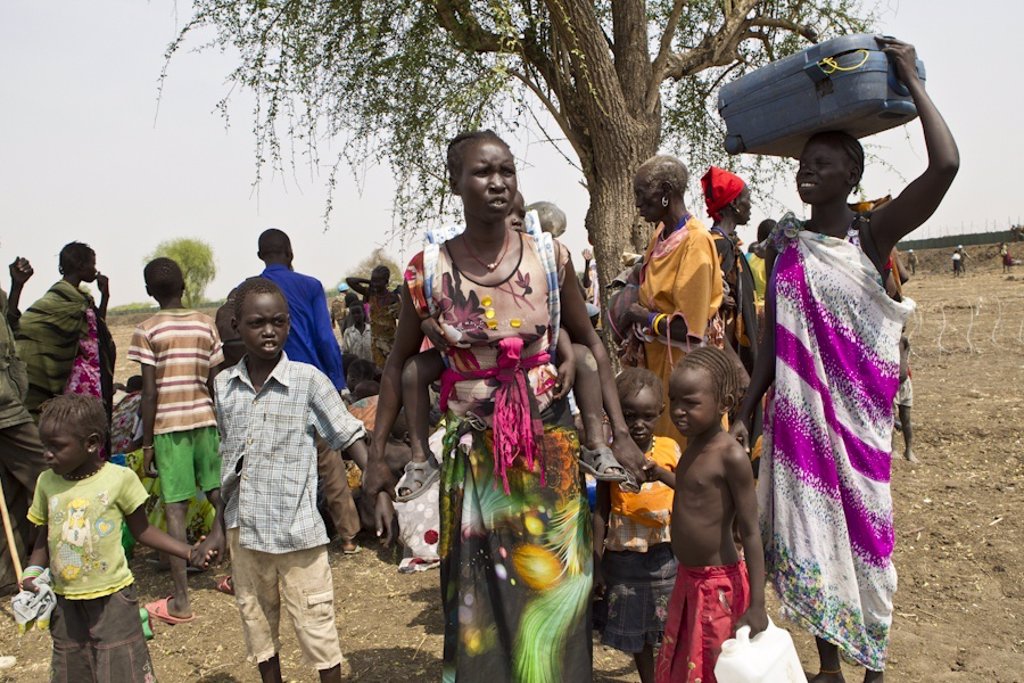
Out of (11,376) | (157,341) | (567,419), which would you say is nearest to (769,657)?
(567,419)

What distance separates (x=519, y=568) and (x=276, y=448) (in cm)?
112

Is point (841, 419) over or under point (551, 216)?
under

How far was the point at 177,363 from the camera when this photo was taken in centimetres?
479

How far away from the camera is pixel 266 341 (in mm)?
3182

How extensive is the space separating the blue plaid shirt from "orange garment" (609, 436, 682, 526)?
1041mm

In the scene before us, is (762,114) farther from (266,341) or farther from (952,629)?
(952,629)

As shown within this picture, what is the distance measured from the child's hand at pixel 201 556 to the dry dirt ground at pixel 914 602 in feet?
3.33

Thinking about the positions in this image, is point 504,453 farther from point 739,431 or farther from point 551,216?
point 551,216

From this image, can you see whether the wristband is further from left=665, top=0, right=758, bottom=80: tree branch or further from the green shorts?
left=665, top=0, right=758, bottom=80: tree branch

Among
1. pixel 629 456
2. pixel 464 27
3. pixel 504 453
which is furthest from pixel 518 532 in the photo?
pixel 464 27

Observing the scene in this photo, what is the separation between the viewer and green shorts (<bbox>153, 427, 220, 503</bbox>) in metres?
4.75

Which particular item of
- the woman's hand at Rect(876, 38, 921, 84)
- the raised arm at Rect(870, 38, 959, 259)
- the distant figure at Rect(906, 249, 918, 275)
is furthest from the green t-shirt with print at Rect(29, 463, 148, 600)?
the distant figure at Rect(906, 249, 918, 275)

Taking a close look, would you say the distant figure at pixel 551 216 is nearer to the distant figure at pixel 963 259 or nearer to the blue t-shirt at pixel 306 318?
the blue t-shirt at pixel 306 318

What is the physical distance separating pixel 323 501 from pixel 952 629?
370cm
